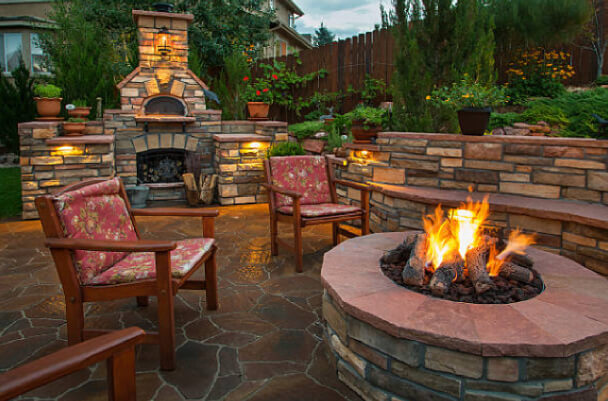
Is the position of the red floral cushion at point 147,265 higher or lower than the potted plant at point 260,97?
lower

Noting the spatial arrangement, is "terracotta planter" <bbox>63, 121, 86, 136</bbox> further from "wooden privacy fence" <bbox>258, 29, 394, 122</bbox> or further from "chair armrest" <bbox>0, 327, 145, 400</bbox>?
"chair armrest" <bbox>0, 327, 145, 400</bbox>

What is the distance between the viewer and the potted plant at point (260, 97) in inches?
309

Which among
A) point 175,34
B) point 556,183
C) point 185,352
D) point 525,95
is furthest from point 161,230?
point 525,95

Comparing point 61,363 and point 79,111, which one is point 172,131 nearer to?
point 79,111

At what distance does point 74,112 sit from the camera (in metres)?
6.88

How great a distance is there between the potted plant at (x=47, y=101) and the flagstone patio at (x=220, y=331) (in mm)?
2557

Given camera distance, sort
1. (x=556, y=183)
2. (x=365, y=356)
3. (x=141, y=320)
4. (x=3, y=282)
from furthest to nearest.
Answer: (x=556, y=183), (x=3, y=282), (x=141, y=320), (x=365, y=356)

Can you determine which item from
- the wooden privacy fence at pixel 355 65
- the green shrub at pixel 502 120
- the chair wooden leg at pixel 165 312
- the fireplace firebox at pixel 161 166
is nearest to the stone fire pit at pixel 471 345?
the chair wooden leg at pixel 165 312

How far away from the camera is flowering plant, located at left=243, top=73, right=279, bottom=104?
8.89m

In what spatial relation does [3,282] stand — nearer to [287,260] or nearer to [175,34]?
[287,260]

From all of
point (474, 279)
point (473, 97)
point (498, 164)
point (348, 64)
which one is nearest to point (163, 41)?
point (348, 64)

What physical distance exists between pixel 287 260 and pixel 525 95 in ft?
15.3

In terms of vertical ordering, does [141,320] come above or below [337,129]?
below

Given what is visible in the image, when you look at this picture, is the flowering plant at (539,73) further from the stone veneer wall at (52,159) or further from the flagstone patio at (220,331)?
the stone veneer wall at (52,159)
